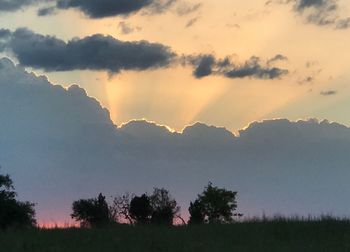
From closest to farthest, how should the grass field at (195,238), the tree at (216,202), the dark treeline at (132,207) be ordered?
1. the grass field at (195,238)
2. the dark treeline at (132,207)
3. the tree at (216,202)

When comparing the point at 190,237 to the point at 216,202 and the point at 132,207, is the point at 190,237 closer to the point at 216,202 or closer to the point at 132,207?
the point at 132,207

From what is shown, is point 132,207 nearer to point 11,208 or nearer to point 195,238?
point 11,208

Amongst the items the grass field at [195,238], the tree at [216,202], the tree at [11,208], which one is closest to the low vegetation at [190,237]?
the grass field at [195,238]

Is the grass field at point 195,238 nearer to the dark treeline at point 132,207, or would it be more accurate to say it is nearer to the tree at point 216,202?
the dark treeline at point 132,207

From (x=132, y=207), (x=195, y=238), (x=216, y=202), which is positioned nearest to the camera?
(x=195, y=238)

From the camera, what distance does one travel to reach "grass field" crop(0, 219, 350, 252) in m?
19.5

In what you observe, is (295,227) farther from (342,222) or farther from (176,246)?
(176,246)

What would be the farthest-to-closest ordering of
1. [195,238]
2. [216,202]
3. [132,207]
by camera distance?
1. [216,202]
2. [132,207]
3. [195,238]

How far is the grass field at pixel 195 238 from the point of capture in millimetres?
19516

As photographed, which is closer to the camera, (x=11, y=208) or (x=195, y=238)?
(x=195, y=238)

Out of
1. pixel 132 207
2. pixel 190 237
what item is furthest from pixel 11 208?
pixel 190 237

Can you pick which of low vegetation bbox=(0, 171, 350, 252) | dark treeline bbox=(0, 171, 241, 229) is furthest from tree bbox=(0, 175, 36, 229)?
low vegetation bbox=(0, 171, 350, 252)

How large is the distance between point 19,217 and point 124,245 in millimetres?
46949

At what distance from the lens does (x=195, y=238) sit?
21.4 meters
